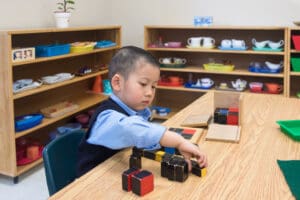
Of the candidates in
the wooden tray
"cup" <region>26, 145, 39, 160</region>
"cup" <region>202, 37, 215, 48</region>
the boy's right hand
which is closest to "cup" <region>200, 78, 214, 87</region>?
"cup" <region>202, 37, 215, 48</region>

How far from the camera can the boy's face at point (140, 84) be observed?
3.97ft

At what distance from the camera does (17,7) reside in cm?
306

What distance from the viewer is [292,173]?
109cm

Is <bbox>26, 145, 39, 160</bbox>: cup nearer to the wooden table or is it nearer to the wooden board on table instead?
the wooden board on table

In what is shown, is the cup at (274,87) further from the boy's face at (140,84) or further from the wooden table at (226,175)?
the boy's face at (140,84)

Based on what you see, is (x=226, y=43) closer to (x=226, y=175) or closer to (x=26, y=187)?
(x=26, y=187)

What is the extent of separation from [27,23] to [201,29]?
185 cm

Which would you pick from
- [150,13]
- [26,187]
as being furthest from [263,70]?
[26,187]

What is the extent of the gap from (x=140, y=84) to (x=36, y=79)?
227 cm

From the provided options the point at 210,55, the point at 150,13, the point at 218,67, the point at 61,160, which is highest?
the point at 150,13

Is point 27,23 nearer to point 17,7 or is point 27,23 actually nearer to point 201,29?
point 17,7

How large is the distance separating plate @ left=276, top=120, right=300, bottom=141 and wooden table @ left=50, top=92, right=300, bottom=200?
23 mm

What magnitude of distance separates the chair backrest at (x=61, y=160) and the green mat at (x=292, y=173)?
2.48 ft

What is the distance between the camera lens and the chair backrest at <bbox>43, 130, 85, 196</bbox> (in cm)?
128
